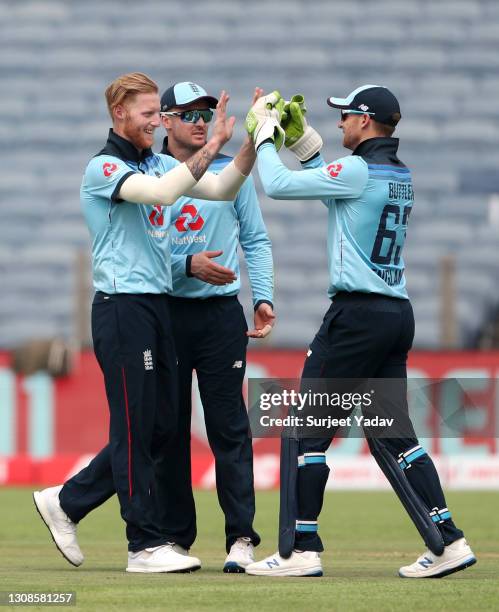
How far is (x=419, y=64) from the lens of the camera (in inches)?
740

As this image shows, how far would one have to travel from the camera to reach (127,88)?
243 inches

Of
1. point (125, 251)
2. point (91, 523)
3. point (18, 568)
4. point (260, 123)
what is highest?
point (260, 123)

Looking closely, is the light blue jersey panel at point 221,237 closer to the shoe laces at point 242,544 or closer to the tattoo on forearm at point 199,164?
the tattoo on forearm at point 199,164

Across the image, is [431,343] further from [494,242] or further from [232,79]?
[232,79]

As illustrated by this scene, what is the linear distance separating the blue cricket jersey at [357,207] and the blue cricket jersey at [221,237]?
699 millimetres

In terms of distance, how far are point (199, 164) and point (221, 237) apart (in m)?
0.80

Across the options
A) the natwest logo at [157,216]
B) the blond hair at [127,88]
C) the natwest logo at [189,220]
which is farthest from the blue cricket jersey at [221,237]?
the blond hair at [127,88]

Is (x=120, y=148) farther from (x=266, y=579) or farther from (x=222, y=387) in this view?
(x=266, y=579)

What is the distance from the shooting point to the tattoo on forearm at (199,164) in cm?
598

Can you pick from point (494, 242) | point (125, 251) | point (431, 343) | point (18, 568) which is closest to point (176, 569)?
point (18, 568)

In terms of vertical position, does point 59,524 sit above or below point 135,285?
below

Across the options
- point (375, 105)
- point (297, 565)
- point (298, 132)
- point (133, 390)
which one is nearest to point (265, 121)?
point (298, 132)

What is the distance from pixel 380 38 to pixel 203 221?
13.0m

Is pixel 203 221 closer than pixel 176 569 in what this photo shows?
No
